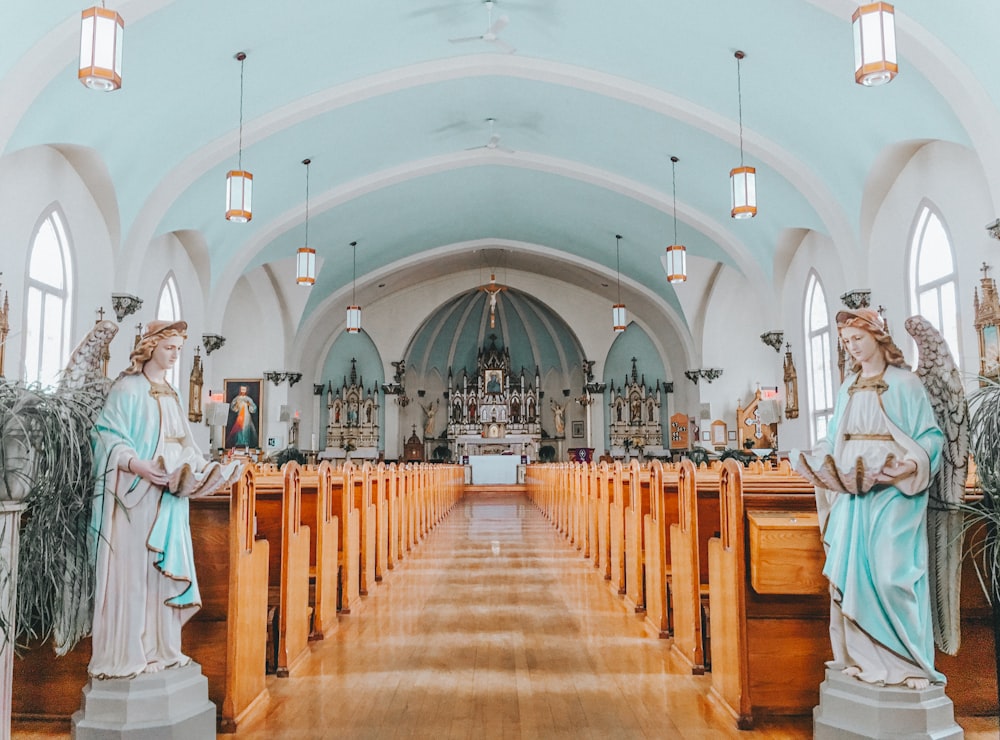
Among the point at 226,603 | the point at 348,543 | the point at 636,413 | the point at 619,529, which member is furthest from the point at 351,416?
the point at 226,603

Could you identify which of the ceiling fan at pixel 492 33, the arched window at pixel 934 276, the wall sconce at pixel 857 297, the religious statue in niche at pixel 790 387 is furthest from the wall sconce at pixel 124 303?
the religious statue in niche at pixel 790 387

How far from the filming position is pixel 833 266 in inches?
558

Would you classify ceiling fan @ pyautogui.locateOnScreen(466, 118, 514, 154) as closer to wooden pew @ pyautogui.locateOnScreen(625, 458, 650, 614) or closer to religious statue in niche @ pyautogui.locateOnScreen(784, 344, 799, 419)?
religious statue in niche @ pyautogui.locateOnScreen(784, 344, 799, 419)

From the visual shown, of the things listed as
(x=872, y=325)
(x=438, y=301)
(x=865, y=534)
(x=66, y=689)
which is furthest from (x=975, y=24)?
(x=438, y=301)

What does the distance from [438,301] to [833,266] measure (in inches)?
537

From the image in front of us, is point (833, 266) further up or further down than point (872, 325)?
further up

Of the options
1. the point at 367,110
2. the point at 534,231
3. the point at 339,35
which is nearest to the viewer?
the point at 339,35

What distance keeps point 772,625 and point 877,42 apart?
4581 millimetres

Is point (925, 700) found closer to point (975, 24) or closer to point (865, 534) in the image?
point (865, 534)

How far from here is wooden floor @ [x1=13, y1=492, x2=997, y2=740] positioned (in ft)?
11.7

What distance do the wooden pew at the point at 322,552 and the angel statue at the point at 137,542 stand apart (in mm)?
1874

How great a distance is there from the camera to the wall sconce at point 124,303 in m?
11.7

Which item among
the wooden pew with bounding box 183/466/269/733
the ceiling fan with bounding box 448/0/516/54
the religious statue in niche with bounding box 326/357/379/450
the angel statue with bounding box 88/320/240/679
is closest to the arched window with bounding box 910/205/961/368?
the ceiling fan with bounding box 448/0/516/54

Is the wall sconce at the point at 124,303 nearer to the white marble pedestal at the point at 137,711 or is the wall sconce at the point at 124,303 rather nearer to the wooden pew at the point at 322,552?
the wooden pew at the point at 322,552
